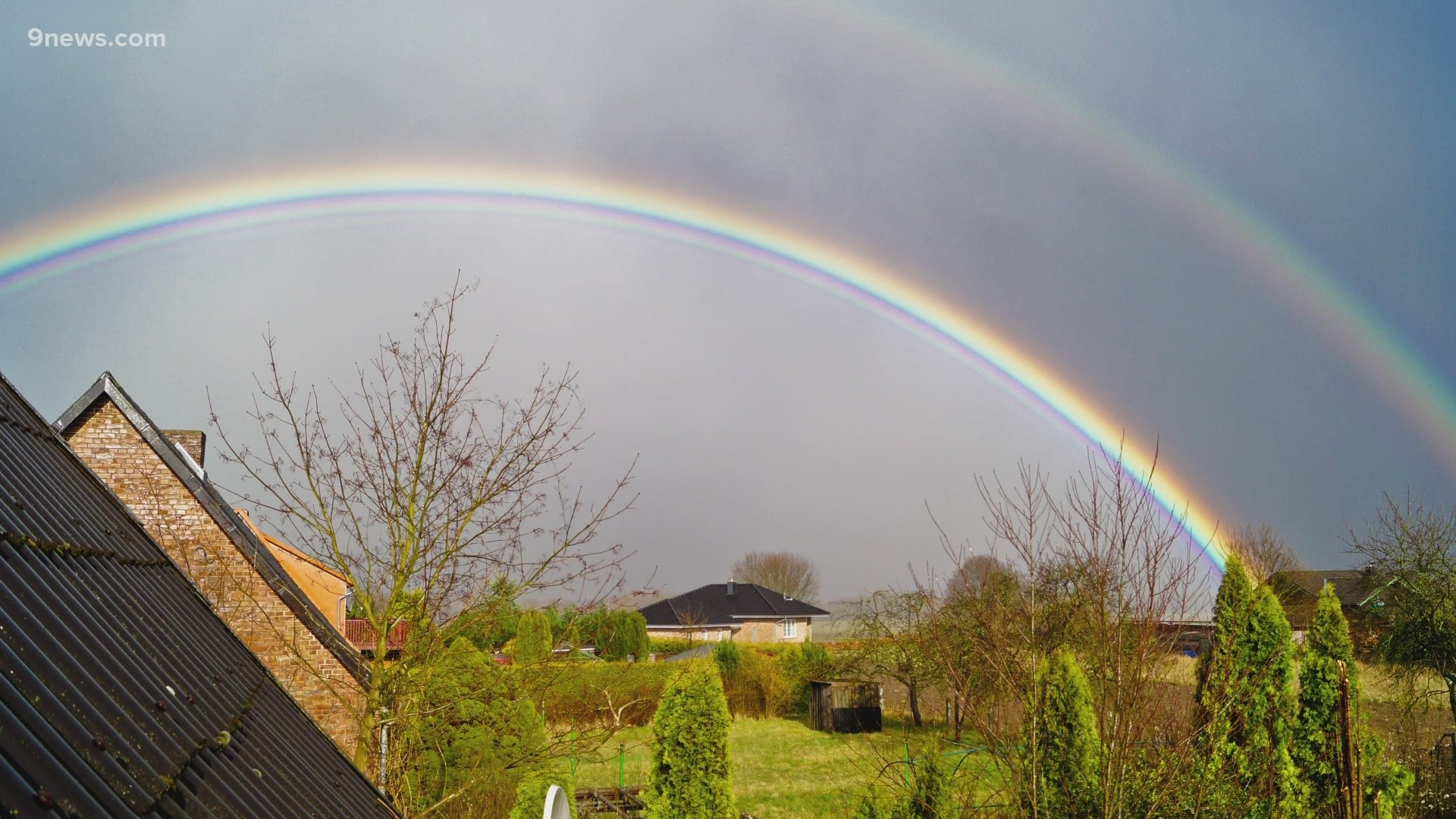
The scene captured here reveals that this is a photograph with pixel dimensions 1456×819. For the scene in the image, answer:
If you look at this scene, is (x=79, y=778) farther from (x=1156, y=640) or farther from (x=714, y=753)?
(x=714, y=753)

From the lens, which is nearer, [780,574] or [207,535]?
[207,535]

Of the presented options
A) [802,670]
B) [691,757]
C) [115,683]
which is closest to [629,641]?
[802,670]

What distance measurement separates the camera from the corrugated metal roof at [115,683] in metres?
1.15

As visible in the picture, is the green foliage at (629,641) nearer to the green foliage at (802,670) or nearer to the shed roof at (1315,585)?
the green foliage at (802,670)

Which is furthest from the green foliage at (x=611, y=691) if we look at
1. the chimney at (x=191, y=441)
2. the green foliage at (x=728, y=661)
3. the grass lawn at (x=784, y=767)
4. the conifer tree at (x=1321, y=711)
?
the conifer tree at (x=1321, y=711)

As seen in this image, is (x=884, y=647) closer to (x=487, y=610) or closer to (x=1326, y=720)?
(x=1326, y=720)

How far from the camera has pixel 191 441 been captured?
46.7 ft

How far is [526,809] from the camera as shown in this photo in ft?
34.7

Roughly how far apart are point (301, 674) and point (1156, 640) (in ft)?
32.0

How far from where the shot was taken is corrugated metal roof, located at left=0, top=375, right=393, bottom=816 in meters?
1.15

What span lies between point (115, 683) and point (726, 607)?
6309cm

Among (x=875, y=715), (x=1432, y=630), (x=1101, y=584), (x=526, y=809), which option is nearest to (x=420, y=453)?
(x=526, y=809)

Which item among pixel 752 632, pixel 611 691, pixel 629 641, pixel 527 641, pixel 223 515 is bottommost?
A: pixel 752 632

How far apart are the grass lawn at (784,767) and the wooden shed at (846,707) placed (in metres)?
0.48
